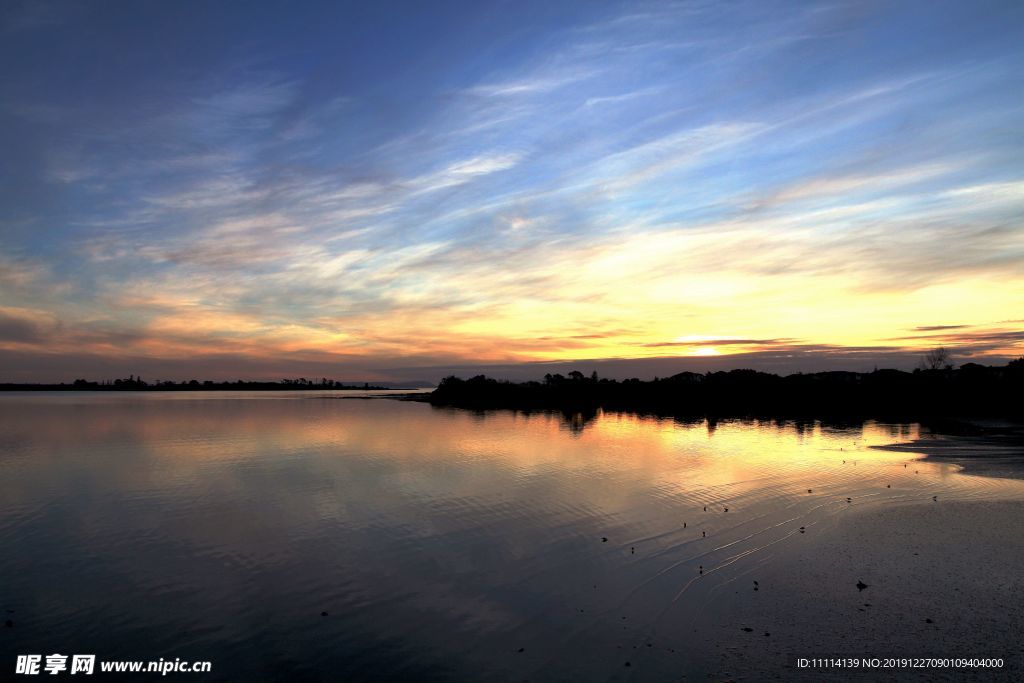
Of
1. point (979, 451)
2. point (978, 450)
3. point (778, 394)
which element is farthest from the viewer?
point (778, 394)

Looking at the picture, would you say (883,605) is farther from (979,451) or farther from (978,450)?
(978,450)

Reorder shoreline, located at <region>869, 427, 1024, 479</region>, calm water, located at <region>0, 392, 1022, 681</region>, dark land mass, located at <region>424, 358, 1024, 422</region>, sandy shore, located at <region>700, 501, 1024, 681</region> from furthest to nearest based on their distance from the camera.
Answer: dark land mass, located at <region>424, 358, 1024, 422</region> < shoreline, located at <region>869, 427, 1024, 479</region> < calm water, located at <region>0, 392, 1022, 681</region> < sandy shore, located at <region>700, 501, 1024, 681</region>

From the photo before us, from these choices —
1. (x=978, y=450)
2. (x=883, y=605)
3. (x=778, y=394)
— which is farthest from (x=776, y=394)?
(x=883, y=605)

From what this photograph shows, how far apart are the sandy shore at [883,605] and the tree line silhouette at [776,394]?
71725 mm

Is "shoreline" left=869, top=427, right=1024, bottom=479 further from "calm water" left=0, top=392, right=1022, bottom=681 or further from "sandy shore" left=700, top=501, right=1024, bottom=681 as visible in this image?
"sandy shore" left=700, top=501, right=1024, bottom=681

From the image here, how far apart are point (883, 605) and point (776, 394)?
127m

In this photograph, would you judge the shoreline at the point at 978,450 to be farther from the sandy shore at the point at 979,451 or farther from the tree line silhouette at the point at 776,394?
the tree line silhouette at the point at 776,394

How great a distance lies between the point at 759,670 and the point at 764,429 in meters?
57.7

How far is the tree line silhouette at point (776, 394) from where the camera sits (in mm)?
88062

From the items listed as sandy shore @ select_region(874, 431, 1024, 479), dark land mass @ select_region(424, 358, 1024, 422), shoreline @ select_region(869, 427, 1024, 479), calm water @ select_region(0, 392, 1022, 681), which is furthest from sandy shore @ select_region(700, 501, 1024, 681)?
dark land mass @ select_region(424, 358, 1024, 422)

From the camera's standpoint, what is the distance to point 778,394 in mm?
128125

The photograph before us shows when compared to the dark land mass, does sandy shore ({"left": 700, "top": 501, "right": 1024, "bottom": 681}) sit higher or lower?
lower

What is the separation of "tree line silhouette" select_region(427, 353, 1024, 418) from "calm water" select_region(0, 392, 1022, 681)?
62.4 meters

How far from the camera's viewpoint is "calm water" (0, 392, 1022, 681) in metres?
12.0
